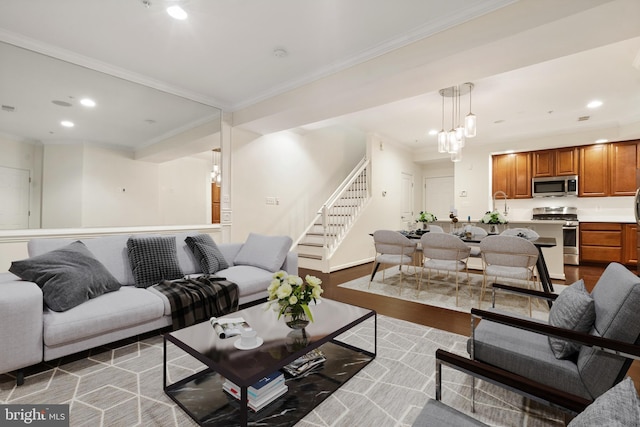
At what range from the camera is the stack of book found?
155 centimetres

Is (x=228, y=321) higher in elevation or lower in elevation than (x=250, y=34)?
lower

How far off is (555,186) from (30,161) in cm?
882

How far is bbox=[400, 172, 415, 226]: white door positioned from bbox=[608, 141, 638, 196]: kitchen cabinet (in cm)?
403

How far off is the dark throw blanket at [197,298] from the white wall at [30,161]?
1574mm

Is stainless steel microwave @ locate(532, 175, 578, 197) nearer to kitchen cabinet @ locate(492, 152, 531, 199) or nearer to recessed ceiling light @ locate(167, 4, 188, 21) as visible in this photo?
kitchen cabinet @ locate(492, 152, 531, 199)

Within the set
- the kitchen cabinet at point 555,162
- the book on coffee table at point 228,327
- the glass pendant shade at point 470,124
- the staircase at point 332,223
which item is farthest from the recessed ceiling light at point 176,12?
the kitchen cabinet at point 555,162

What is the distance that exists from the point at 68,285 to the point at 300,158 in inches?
179

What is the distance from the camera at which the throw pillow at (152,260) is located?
278cm

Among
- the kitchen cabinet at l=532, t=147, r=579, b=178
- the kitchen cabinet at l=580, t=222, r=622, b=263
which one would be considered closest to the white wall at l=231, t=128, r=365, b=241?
the kitchen cabinet at l=532, t=147, r=579, b=178

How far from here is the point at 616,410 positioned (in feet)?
2.22

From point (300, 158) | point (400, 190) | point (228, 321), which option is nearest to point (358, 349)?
point (228, 321)

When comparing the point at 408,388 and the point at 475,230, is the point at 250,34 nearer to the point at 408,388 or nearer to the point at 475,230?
the point at 408,388

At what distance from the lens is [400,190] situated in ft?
24.6

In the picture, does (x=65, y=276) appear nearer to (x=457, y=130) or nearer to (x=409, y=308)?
(x=409, y=308)
